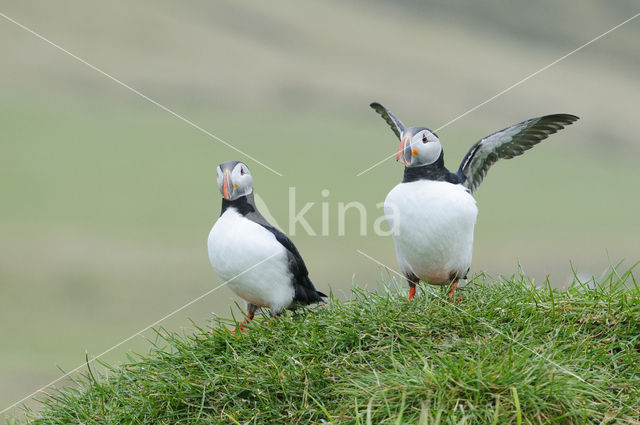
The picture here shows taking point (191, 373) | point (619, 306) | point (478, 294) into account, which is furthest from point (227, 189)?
point (619, 306)

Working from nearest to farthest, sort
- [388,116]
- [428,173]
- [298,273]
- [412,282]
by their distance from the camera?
[428,173]
[298,273]
[412,282]
[388,116]

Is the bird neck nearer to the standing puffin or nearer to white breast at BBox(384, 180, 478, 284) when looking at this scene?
white breast at BBox(384, 180, 478, 284)

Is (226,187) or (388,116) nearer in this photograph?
(226,187)

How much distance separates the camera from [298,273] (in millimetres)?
4797

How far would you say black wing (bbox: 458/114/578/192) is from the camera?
16.2 feet

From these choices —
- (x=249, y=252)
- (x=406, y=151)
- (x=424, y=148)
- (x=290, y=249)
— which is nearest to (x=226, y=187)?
(x=249, y=252)

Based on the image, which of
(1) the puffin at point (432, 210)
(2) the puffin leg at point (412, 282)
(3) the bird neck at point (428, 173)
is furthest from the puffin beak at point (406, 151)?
(2) the puffin leg at point (412, 282)

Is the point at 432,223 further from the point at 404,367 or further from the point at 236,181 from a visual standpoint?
the point at 236,181

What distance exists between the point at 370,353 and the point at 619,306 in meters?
1.69

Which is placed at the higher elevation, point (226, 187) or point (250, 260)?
point (226, 187)

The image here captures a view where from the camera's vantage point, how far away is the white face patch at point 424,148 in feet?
15.1

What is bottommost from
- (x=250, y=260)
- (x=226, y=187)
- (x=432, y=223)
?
(x=250, y=260)

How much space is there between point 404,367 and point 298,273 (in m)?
1.41

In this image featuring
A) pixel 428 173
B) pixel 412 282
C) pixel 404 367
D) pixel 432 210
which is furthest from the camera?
pixel 412 282
